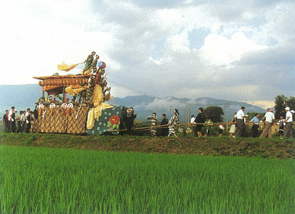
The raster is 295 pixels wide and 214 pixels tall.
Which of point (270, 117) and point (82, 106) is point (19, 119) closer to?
point (82, 106)

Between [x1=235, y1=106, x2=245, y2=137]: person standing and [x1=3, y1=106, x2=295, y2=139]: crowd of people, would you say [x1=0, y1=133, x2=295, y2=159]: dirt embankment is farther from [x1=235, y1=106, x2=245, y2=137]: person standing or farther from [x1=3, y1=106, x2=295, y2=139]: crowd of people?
[x1=235, y1=106, x2=245, y2=137]: person standing

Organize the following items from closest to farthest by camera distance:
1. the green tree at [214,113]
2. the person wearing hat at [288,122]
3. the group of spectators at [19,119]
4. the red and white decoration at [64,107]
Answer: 1. the person wearing hat at [288,122]
2. the red and white decoration at [64,107]
3. the group of spectators at [19,119]
4. the green tree at [214,113]

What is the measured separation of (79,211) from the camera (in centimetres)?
264

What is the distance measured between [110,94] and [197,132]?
485 centimetres

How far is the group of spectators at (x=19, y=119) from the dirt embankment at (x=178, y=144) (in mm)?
2069

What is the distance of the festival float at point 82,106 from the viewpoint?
14133 millimetres

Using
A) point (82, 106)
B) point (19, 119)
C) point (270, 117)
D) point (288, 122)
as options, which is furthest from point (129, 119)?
point (19, 119)

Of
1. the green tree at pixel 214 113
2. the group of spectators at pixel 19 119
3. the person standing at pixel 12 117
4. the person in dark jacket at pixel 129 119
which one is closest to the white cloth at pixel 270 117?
the person in dark jacket at pixel 129 119

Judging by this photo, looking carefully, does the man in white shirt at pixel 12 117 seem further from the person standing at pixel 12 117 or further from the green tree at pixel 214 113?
the green tree at pixel 214 113

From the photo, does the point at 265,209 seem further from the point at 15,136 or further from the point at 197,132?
the point at 15,136

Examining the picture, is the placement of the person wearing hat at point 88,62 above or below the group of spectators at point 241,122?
above

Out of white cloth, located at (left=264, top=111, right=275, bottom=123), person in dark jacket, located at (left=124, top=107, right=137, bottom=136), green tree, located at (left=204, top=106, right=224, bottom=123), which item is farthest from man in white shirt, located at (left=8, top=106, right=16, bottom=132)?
green tree, located at (left=204, top=106, right=224, bottom=123)

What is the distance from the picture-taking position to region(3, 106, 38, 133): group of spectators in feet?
55.0

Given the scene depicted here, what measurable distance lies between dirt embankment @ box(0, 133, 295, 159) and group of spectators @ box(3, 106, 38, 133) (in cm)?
207
